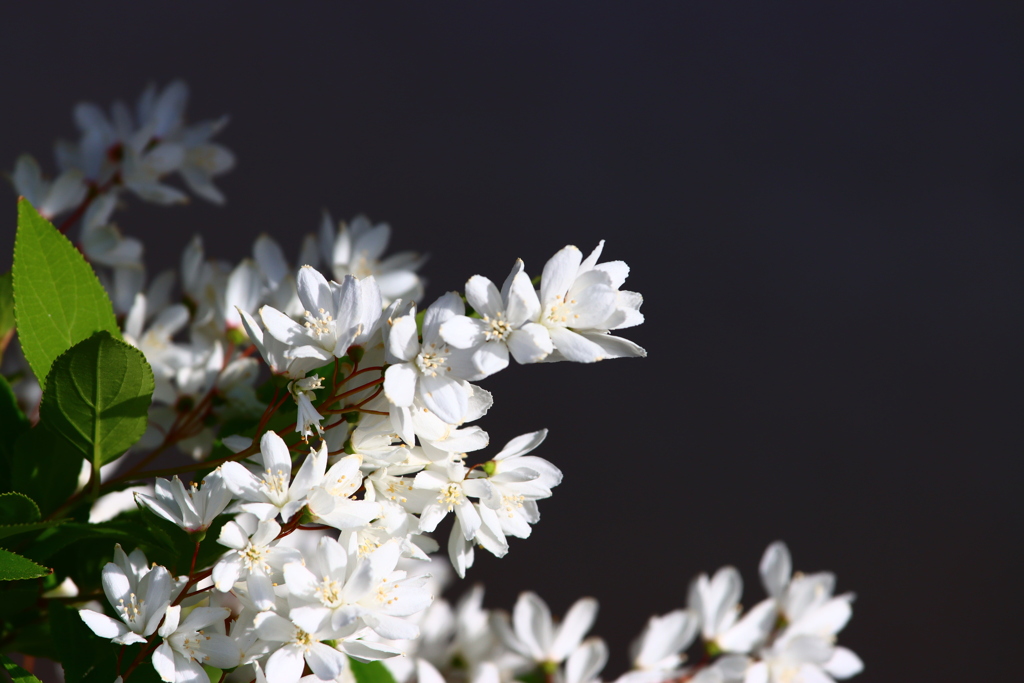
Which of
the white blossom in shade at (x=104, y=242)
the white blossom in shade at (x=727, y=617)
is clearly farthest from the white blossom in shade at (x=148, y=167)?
the white blossom in shade at (x=727, y=617)

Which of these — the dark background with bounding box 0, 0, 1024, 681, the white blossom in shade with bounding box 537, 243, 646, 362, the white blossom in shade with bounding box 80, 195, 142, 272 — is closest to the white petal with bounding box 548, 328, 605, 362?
the white blossom in shade with bounding box 537, 243, 646, 362

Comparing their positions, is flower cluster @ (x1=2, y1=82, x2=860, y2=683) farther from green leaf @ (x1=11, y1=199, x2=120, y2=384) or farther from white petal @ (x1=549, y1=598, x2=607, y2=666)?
white petal @ (x1=549, y1=598, x2=607, y2=666)

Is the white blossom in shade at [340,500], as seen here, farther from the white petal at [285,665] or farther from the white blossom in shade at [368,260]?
the white blossom in shade at [368,260]

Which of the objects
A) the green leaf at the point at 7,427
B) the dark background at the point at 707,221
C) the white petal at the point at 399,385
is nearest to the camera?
the white petal at the point at 399,385

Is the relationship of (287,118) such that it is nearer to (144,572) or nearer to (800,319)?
(800,319)

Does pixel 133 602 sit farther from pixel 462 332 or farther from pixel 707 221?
pixel 707 221

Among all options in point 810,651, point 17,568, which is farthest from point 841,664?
point 17,568
